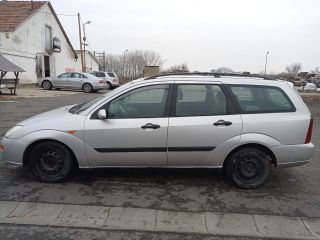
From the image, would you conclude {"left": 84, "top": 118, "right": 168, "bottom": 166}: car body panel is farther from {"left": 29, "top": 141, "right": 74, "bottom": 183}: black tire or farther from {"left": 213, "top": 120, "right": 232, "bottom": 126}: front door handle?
{"left": 213, "top": 120, "right": 232, "bottom": 126}: front door handle

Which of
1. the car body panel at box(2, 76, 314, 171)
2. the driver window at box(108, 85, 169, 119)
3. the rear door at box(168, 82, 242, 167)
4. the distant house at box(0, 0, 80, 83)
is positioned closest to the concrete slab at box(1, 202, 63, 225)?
the car body panel at box(2, 76, 314, 171)

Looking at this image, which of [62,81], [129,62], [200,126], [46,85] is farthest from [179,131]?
[129,62]

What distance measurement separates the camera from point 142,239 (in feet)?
11.3

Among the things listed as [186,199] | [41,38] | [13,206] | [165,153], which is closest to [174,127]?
[165,153]

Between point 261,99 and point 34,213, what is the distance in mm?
3377

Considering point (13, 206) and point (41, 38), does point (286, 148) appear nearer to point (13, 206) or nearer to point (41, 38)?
point (13, 206)

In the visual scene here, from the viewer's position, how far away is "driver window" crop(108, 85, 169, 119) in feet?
15.2

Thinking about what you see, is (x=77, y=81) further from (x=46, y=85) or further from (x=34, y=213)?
(x=34, y=213)

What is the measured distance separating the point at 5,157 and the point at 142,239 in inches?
99.1

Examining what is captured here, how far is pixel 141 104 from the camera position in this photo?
4699 mm

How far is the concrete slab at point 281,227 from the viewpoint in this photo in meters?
3.56

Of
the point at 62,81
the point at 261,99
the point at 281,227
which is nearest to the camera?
the point at 281,227

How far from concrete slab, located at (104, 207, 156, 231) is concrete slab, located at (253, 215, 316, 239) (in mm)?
1235

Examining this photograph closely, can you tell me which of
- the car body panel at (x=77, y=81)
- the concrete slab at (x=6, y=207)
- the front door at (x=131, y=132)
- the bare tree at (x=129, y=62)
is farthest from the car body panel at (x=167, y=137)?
the bare tree at (x=129, y=62)
